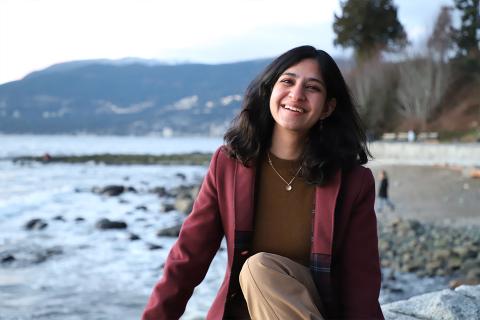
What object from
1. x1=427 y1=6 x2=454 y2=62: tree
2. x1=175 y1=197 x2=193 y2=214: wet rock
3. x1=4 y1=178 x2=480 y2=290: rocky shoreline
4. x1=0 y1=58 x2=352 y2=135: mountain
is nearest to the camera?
Result: x1=4 y1=178 x2=480 y2=290: rocky shoreline

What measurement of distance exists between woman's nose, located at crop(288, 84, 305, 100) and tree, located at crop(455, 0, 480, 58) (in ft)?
120

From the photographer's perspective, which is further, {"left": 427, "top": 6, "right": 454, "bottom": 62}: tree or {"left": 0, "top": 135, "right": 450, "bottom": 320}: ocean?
{"left": 427, "top": 6, "right": 454, "bottom": 62}: tree

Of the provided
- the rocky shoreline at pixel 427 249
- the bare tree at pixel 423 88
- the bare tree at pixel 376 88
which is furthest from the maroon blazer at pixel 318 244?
the bare tree at pixel 376 88

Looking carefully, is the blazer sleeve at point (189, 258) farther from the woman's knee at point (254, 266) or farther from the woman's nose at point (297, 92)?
the woman's nose at point (297, 92)

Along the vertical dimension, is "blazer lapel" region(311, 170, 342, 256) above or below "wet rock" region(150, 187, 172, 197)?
above

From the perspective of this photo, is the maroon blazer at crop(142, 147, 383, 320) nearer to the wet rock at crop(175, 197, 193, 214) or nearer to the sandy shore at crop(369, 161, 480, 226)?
the sandy shore at crop(369, 161, 480, 226)

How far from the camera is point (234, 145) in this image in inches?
87.6

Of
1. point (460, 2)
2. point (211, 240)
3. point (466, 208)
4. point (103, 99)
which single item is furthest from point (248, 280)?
point (103, 99)

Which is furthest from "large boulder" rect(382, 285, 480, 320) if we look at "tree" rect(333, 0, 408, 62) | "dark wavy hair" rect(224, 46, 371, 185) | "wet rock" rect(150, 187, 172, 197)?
"tree" rect(333, 0, 408, 62)

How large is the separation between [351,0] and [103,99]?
162378mm

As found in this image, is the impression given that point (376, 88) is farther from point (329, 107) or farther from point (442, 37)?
point (329, 107)

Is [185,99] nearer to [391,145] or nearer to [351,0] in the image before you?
[351,0]

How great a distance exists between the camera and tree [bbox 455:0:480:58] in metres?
35.0

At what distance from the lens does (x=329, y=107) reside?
2283 millimetres
